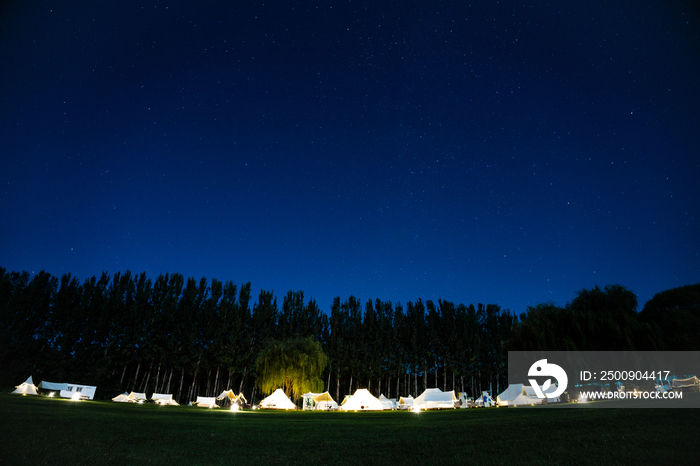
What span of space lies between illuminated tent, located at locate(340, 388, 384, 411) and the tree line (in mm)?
18487

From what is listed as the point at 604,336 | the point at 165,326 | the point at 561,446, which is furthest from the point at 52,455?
the point at 165,326

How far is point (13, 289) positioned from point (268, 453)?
71381mm

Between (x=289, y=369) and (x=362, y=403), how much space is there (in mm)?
10694

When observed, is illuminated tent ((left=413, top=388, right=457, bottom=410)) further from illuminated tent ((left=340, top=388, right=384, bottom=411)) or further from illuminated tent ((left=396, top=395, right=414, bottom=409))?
illuminated tent ((left=396, top=395, right=414, bottom=409))

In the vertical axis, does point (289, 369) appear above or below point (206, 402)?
above

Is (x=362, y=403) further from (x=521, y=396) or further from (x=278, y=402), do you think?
(x=521, y=396)

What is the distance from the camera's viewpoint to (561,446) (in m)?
10.3

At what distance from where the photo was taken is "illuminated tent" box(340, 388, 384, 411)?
41.1 metres

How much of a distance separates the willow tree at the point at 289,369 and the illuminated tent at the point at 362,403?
664cm

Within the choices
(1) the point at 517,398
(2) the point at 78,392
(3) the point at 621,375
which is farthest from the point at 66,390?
(3) the point at 621,375

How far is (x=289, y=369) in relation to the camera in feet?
154

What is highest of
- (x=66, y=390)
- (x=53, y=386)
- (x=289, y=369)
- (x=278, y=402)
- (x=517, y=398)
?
(x=289, y=369)

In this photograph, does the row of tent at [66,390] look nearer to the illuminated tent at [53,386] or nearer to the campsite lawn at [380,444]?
the illuminated tent at [53,386]

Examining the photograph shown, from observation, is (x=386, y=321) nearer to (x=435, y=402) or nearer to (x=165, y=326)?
(x=435, y=402)
